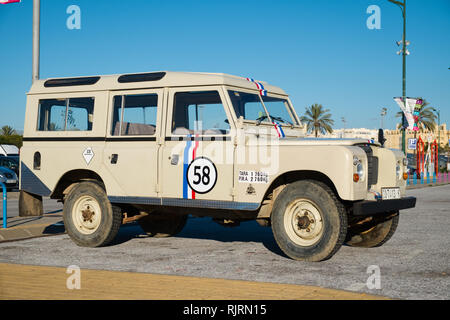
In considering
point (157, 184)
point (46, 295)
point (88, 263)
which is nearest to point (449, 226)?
point (157, 184)

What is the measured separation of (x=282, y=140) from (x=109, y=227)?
2.97m

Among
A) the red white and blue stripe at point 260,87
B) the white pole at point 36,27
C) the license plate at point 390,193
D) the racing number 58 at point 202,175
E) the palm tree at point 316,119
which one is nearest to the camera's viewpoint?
the license plate at point 390,193

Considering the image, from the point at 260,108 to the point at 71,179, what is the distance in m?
3.20

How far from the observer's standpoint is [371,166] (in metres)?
7.15

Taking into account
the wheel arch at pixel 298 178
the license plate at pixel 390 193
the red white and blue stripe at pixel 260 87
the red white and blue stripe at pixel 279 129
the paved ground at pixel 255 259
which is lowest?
the paved ground at pixel 255 259

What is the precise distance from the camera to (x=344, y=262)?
22.8 ft

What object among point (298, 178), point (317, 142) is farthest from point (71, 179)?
point (317, 142)

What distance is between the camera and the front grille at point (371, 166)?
710 cm

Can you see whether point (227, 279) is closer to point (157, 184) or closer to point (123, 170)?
point (157, 184)

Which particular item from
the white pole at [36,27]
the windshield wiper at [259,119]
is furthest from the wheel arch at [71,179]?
the white pole at [36,27]

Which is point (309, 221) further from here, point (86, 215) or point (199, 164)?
point (86, 215)

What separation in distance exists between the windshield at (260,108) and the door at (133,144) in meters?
1.14

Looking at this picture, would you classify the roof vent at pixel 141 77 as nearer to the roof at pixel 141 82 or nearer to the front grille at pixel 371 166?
the roof at pixel 141 82

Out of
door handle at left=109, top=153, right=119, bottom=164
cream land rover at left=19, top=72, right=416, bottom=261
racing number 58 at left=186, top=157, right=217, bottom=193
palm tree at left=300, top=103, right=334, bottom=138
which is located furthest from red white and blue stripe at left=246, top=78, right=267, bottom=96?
palm tree at left=300, top=103, right=334, bottom=138
